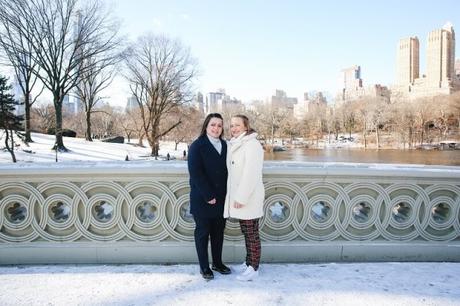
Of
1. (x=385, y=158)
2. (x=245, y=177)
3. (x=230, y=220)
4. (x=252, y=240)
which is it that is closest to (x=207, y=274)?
(x=252, y=240)

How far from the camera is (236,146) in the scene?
3.48 meters

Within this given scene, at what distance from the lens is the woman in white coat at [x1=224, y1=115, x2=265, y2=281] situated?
3396 millimetres

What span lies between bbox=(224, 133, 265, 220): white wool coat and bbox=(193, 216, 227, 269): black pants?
6.7 inches

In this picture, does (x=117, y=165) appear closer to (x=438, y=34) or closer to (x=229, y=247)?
(x=229, y=247)

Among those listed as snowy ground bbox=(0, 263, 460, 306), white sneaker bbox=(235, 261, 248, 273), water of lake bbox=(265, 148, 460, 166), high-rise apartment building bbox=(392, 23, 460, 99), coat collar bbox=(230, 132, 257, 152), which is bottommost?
water of lake bbox=(265, 148, 460, 166)

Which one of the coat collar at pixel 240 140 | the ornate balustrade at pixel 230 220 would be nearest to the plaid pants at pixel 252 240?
the ornate balustrade at pixel 230 220

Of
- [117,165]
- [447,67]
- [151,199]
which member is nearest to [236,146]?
[151,199]

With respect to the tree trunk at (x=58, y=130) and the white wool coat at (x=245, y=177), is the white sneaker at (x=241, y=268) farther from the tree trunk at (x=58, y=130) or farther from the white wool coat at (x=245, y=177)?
the tree trunk at (x=58, y=130)

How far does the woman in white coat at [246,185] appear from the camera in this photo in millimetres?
3396

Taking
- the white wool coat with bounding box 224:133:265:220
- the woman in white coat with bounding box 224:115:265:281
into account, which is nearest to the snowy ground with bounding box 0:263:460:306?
the woman in white coat with bounding box 224:115:265:281

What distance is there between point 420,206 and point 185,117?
1456 inches

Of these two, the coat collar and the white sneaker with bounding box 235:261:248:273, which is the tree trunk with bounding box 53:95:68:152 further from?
the coat collar

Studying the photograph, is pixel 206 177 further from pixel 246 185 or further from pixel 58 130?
pixel 58 130

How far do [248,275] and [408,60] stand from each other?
156 meters
